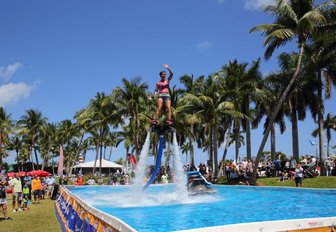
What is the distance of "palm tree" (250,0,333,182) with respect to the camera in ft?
84.1

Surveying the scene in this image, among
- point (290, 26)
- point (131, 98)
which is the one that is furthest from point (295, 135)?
point (131, 98)

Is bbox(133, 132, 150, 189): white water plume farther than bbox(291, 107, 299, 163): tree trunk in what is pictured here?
No

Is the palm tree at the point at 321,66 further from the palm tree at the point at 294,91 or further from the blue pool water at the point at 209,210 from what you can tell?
the blue pool water at the point at 209,210

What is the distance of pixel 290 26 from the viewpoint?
2714cm

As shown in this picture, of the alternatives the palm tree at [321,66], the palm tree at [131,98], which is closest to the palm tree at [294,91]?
the palm tree at [321,66]

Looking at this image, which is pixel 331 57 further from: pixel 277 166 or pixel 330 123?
pixel 330 123

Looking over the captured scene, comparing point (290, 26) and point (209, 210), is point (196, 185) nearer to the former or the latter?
point (209, 210)

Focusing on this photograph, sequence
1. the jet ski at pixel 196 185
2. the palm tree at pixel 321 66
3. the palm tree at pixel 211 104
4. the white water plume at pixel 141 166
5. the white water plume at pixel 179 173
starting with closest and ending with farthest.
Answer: the white water plume at pixel 141 166 < the white water plume at pixel 179 173 < the jet ski at pixel 196 185 < the palm tree at pixel 321 66 < the palm tree at pixel 211 104

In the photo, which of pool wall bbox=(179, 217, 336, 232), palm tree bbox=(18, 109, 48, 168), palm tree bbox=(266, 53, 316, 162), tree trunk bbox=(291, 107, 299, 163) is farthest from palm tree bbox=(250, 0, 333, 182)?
palm tree bbox=(18, 109, 48, 168)

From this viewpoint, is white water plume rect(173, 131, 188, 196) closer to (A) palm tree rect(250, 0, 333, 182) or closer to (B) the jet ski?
(B) the jet ski

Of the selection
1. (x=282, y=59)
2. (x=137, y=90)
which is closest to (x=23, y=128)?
(x=137, y=90)

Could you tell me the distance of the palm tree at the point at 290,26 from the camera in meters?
25.6

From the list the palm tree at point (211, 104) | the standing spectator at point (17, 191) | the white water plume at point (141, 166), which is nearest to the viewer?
the white water plume at point (141, 166)

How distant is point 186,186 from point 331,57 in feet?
62.3
